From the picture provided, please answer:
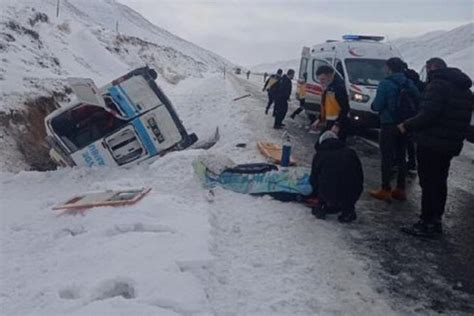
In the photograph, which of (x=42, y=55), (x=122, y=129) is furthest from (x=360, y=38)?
(x=42, y=55)

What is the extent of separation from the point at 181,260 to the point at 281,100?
10374 mm

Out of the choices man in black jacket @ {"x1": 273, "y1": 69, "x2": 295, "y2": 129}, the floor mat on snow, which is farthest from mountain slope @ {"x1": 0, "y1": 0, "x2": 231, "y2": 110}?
the floor mat on snow

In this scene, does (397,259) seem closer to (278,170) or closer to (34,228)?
(278,170)

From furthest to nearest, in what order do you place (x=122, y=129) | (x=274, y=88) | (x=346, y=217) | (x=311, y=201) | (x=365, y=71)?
(x=274, y=88) → (x=365, y=71) → (x=122, y=129) → (x=311, y=201) → (x=346, y=217)

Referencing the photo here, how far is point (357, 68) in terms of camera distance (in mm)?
13891

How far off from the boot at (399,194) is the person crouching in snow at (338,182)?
146 centimetres

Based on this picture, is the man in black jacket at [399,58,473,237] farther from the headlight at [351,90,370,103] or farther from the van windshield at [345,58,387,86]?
the van windshield at [345,58,387,86]

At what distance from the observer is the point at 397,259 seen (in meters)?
5.64

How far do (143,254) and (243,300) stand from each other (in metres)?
1.18

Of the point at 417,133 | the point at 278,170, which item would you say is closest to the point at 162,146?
the point at 278,170

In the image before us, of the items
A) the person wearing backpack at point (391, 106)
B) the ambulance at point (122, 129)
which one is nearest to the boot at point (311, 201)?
the person wearing backpack at point (391, 106)

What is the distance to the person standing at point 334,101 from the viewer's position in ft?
25.7

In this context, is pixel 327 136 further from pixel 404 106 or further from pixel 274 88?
pixel 274 88

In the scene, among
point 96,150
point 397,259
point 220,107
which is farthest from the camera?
point 220,107
